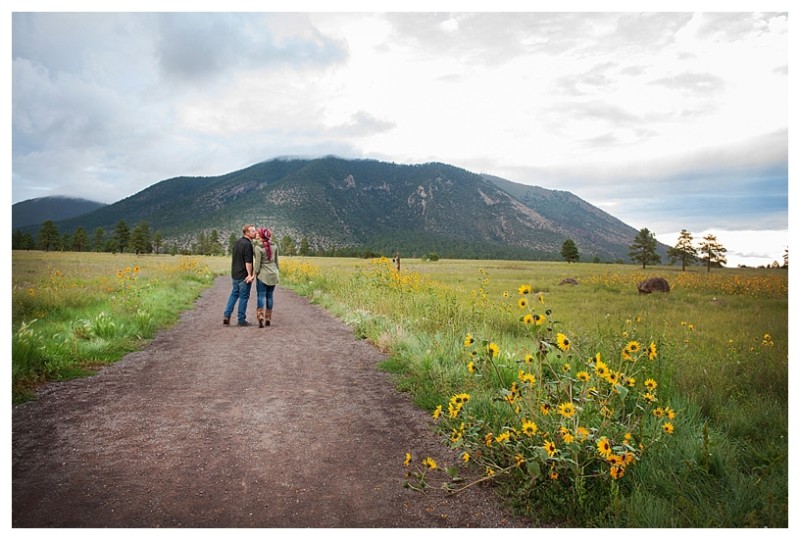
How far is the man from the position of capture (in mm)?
10953

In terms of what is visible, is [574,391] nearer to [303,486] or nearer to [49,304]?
[303,486]

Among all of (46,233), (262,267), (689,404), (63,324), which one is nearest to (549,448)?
(689,404)

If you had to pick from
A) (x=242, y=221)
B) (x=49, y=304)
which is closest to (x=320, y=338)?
(x=49, y=304)

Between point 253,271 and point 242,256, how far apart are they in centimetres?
47

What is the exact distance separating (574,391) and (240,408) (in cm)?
359

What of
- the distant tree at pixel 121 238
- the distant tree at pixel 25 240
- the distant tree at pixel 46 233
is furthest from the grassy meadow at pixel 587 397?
the distant tree at pixel 121 238

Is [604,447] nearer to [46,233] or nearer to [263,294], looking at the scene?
[46,233]

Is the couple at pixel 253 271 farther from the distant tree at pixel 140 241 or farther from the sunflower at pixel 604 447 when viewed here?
the distant tree at pixel 140 241

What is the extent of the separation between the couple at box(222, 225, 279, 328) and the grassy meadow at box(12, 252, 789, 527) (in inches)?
76.8

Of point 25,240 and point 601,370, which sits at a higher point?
point 25,240

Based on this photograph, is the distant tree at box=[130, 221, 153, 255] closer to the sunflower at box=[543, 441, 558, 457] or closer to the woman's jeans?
the woman's jeans

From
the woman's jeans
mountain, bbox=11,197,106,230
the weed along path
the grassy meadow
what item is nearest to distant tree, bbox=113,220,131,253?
the grassy meadow

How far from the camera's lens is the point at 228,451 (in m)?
3.84
